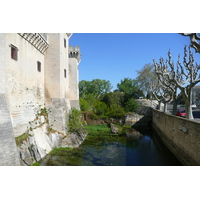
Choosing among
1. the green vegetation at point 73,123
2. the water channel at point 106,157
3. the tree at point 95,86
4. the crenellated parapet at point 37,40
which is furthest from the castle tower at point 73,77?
the tree at point 95,86

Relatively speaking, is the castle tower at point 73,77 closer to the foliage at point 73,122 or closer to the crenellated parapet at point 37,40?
A: the foliage at point 73,122

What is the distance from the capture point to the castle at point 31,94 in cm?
668

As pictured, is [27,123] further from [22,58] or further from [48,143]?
[22,58]

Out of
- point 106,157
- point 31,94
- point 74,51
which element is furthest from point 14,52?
point 74,51

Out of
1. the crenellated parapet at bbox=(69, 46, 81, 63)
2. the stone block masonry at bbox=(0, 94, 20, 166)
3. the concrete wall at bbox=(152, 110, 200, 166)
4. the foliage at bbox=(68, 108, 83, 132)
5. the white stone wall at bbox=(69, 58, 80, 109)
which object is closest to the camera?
the stone block masonry at bbox=(0, 94, 20, 166)

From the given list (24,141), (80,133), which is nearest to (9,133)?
(24,141)

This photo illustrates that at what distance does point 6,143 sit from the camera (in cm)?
603

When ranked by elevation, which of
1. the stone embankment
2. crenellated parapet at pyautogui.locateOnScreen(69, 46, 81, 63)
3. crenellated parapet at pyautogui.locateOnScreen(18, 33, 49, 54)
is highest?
crenellated parapet at pyautogui.locateOnScreen(69, 46, 81, 63)

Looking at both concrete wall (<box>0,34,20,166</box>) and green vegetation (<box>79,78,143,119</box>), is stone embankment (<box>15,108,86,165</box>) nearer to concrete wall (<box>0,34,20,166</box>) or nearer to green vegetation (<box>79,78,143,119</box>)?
concrete wall (<box>0,34,20,166</box>)

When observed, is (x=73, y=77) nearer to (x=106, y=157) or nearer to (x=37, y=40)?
(x=37, y=40)

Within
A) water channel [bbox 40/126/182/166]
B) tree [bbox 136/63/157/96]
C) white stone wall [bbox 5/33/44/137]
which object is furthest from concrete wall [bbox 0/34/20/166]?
tree [bbox 136/63/157/96]

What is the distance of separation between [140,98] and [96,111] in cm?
1281

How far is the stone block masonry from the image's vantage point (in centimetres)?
582

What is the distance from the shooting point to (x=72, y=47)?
19.8 metres
